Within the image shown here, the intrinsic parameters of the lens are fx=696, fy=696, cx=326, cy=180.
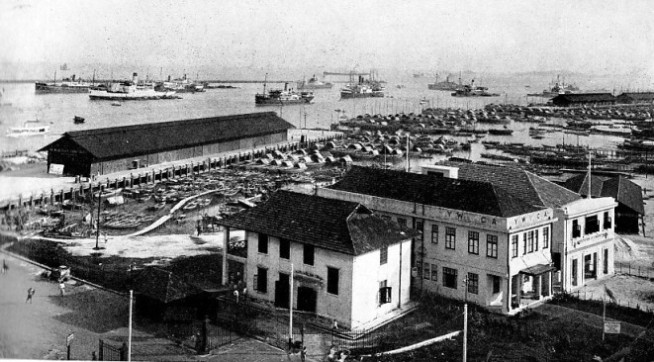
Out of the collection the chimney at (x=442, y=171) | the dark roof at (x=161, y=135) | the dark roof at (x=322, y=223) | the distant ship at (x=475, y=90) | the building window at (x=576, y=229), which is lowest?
the building window at (x=576, y=229)

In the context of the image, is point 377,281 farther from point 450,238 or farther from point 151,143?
point 151,143

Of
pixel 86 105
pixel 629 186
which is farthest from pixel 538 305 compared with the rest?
pixel 86 105

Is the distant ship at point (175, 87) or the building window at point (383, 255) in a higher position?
the distant ship at point (175, 87)

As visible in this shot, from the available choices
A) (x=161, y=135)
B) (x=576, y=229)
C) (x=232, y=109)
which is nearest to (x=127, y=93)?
(x=232, y=109)

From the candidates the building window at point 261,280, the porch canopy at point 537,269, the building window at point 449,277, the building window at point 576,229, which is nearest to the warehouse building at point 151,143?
the building window at point 261,280

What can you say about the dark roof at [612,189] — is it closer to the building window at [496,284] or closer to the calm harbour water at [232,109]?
the calm harbour water at [232,109]

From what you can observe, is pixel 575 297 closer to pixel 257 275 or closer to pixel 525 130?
pixel 257 275

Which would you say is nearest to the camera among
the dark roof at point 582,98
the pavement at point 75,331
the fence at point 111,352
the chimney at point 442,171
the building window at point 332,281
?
the fence at point 111,352
